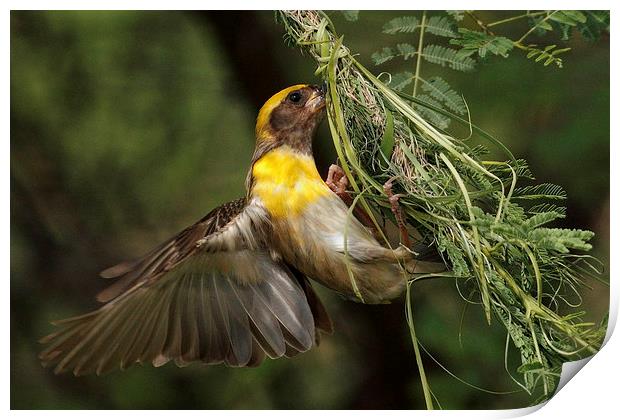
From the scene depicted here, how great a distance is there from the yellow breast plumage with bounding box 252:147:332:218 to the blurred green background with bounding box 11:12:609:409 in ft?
0.16

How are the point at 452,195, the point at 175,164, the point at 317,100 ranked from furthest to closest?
the point at 175,164 → the point at 317,100 → the point at 452,195

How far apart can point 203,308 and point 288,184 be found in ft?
0.94

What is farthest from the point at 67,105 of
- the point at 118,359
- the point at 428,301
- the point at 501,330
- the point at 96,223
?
the point at 501,330

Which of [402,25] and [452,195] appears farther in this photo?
[402,25]

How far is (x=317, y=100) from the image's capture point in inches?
66.6

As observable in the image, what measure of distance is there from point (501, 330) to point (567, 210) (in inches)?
10.1

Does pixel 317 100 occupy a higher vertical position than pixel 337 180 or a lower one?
higher

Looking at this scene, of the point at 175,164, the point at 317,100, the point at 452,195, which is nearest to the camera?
the point at 452,195

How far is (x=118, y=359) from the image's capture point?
67.9 inches

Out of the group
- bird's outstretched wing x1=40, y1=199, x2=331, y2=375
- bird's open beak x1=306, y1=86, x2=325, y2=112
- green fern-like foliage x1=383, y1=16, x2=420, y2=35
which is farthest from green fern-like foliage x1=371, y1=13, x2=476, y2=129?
bird's outstretched wing x1=40, y1=199, x2=331, y2=375

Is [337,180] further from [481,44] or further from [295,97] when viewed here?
[481,44]

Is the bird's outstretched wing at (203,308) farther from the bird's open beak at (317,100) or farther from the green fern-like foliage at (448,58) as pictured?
the green fern-like foliage at (448,58)

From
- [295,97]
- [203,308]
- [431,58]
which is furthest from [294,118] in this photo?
[203,308]
